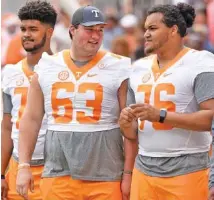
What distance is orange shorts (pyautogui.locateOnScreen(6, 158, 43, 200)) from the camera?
7.98 m

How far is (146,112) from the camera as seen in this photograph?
21.6 ft

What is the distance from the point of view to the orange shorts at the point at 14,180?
7980mm

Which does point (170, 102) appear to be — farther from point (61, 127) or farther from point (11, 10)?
point (11, 10)

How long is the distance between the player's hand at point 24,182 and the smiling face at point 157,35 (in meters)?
1.34

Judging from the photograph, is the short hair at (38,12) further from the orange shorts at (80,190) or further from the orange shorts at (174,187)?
the orange shorts at (174,187)

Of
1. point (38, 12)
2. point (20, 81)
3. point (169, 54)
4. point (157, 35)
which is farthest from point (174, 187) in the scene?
→ point (38, 12)

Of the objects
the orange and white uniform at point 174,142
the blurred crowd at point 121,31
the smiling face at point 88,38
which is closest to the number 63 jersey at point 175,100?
the orange and white uniform at point 174,142

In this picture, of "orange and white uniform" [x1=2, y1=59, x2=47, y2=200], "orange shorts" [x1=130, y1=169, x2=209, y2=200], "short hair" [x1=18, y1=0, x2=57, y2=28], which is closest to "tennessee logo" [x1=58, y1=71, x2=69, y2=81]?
"orange and white uniform" [x1=2, y1=59, x2=47, y2=200]

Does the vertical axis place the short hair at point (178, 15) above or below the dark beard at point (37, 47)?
above

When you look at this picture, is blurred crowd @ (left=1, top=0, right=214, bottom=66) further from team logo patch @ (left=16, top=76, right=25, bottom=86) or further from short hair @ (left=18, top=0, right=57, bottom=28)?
team logo patch @ (left=16, top=76, right=25, bottom=86)

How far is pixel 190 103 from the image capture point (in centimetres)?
682

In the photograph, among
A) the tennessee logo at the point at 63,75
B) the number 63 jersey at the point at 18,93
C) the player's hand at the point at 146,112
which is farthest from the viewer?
the number 63 jersey at the point at 18,93

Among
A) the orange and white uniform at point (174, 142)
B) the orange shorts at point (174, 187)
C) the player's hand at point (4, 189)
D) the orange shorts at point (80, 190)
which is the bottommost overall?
the player's hand at point (4, 189)

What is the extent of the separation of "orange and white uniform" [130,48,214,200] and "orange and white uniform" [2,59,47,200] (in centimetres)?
125
